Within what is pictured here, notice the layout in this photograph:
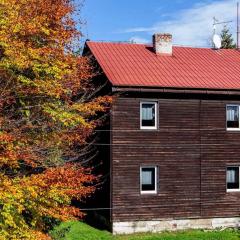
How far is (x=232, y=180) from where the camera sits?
2756 cm

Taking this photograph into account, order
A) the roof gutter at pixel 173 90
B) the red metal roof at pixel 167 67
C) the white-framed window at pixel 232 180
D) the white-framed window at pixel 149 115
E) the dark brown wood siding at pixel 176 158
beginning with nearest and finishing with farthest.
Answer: the roof gutter at pixel 173 90 < the dark brown wood siding at pixel 176 158 < the white-framed window at pixel 149 115 < the red metal roof at pixel 167 67 < the white-framed window at pixel 232 180

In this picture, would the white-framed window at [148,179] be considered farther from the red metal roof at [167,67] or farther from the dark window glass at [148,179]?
the red metal roof at [167,67]

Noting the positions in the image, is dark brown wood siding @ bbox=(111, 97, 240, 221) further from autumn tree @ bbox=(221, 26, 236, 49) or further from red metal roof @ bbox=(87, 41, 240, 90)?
autumn tree @ bbox=(221, 26, 236, 49)

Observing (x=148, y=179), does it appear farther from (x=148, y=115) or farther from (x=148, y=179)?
(x=148, y=115)

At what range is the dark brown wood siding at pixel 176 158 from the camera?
2584 centimetres

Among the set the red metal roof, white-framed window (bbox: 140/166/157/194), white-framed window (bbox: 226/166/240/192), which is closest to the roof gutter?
the red metal roof

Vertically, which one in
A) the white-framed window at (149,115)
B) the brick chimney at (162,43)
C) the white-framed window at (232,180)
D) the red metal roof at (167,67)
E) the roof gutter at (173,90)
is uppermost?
the brick chimney at (162,43)

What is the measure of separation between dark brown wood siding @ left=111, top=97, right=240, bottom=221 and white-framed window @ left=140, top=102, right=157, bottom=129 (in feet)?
0.85

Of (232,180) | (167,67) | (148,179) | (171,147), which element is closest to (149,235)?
(148,179)

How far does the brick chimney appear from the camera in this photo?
2978cm

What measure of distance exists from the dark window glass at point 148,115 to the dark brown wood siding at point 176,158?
0.35 m

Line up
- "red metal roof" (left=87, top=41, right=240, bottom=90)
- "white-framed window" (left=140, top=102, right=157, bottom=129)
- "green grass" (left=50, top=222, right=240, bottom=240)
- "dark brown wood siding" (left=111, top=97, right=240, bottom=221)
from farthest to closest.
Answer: "red metal roof" (left=87, top=41, right=240, bottom=90) < "white-framed window" (left=140, top=102, right=157, bottom=129) < "dark brown wood siding" (left=111, top=97, right=240, bottom=221) < "green grass" (left=50, top=222, right=240, bottom=240)

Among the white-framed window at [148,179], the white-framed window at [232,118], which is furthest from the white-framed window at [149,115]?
the white-framed window at [232,118]

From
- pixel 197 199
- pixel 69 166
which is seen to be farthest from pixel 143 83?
pixel 69 166
